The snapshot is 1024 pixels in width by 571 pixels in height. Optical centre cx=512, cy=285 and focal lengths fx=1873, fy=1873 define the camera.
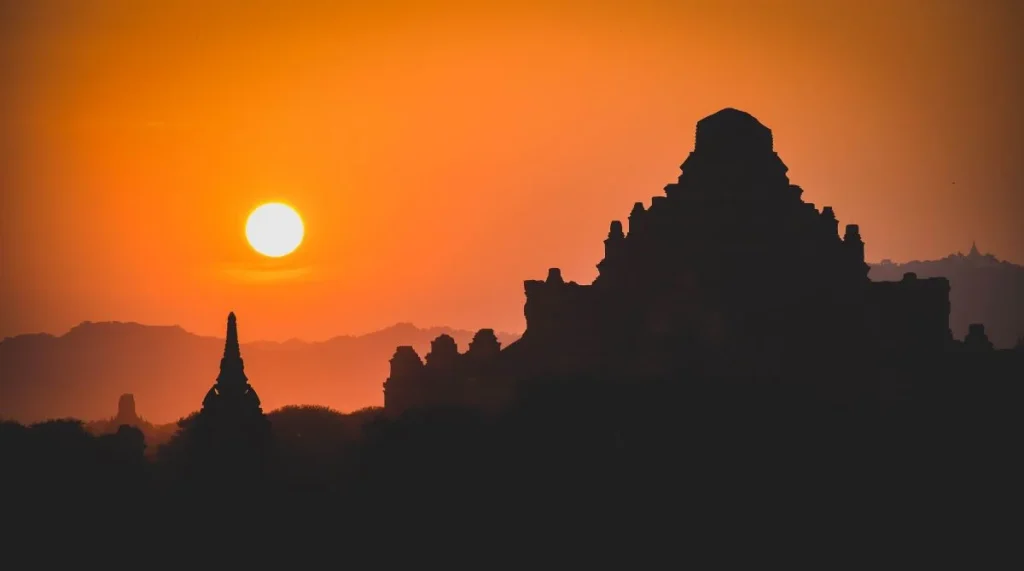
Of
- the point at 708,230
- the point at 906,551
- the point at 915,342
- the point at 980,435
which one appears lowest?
the point at 906,551

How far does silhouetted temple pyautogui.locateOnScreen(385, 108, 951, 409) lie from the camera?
111 m

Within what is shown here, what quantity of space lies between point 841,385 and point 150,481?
44.4 meters

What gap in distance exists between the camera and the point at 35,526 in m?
106

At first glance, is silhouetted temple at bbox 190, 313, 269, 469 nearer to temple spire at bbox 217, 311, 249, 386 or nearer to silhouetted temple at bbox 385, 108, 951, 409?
temple spire at bbox 217, 311, 249, 386

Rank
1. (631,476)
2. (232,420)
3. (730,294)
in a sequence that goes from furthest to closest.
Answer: (730,294)
(232,420)
(631,476)

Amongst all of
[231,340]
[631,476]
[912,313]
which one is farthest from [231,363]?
[912,313]

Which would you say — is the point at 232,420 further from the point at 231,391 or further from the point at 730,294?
the point at 730,294

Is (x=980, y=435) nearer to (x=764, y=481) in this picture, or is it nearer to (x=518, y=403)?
(x=764, y=481)

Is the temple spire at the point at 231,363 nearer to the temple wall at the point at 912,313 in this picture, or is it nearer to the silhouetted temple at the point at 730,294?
the silhouetted temple at the point at 730,294

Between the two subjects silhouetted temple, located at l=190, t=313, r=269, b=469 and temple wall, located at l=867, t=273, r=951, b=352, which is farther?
temple wall, located at l=867, t=273, r=951, b=352

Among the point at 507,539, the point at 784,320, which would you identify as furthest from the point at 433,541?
the point at 784,320

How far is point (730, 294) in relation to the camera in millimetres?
115750

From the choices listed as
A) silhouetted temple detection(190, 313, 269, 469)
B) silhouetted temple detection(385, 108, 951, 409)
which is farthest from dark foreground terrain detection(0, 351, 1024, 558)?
silhouetted temple detection(385, 108, 951, 409)

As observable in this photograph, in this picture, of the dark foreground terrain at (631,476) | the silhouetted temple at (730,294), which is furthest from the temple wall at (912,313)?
the dark foreground terrain at (631,476)
